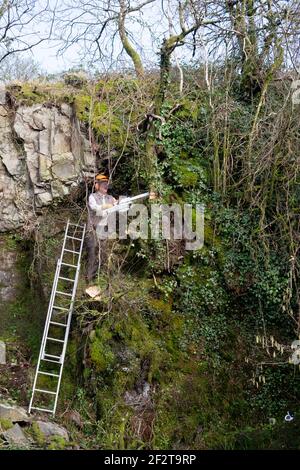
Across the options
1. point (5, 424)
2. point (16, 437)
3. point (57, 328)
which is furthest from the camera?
point (57, 328)

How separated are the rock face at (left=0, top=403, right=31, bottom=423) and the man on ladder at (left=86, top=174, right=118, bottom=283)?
2.19m

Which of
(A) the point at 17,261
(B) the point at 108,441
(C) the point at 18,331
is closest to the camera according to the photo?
(B) the point at 108,441

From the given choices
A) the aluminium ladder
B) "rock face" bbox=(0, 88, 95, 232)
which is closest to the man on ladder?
the aluminium ladder

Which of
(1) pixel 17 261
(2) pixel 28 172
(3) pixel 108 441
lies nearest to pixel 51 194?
(2) pixel 28 172

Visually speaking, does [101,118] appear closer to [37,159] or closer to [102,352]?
[37,159]

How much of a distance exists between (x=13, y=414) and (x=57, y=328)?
1869 mm

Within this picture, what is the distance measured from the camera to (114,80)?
10945 mm

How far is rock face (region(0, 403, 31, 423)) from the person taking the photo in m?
7.35

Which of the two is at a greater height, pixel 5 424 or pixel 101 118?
pixel 101 118

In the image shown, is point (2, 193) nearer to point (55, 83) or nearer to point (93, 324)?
point (55, 83)

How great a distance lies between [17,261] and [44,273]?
2.83 feet

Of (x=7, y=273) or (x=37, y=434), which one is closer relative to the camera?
(x=37, y=434)

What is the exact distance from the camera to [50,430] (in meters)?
7.35

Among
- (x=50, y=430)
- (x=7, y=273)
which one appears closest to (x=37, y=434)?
(x=50, y=430)
